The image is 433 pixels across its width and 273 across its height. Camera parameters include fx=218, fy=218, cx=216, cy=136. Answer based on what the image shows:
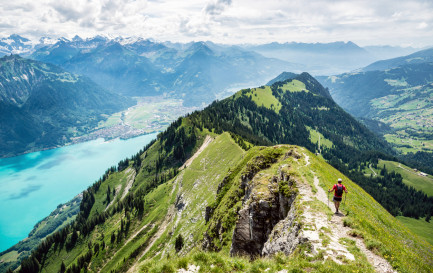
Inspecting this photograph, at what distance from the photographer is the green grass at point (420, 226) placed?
400ft

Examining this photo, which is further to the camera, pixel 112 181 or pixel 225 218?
pixel 112 181

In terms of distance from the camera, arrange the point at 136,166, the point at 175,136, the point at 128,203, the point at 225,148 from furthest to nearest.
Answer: the point at 136,166
the point at 175,136
the point at 128,203
the point at 225,148

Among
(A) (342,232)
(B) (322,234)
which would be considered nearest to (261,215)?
(A) (342,232)

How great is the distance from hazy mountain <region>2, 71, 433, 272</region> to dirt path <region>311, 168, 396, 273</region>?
9 cm

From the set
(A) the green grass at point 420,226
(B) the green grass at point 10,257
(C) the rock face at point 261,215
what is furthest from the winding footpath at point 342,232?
(B) the green grass at point 10,257

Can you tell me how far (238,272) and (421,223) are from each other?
195998mm

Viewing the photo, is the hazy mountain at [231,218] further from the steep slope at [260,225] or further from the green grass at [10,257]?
the green grass at [10,257]

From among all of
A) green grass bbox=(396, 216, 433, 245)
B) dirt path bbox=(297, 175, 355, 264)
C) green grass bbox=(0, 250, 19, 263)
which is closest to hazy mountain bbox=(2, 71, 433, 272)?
dirt path bbox=(297, 175, 355, 264)

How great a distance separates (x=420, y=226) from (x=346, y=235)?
177858 millimetres

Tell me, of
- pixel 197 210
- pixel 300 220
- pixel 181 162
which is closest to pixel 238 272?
pixel 300 220

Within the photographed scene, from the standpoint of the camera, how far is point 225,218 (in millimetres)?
39125

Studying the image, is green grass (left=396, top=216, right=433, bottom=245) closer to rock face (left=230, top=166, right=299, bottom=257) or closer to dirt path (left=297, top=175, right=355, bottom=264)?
rock face (left=230, top=166, right=299, bottom=257)

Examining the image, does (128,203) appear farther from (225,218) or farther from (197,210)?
(225,218)

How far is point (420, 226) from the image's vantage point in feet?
461
